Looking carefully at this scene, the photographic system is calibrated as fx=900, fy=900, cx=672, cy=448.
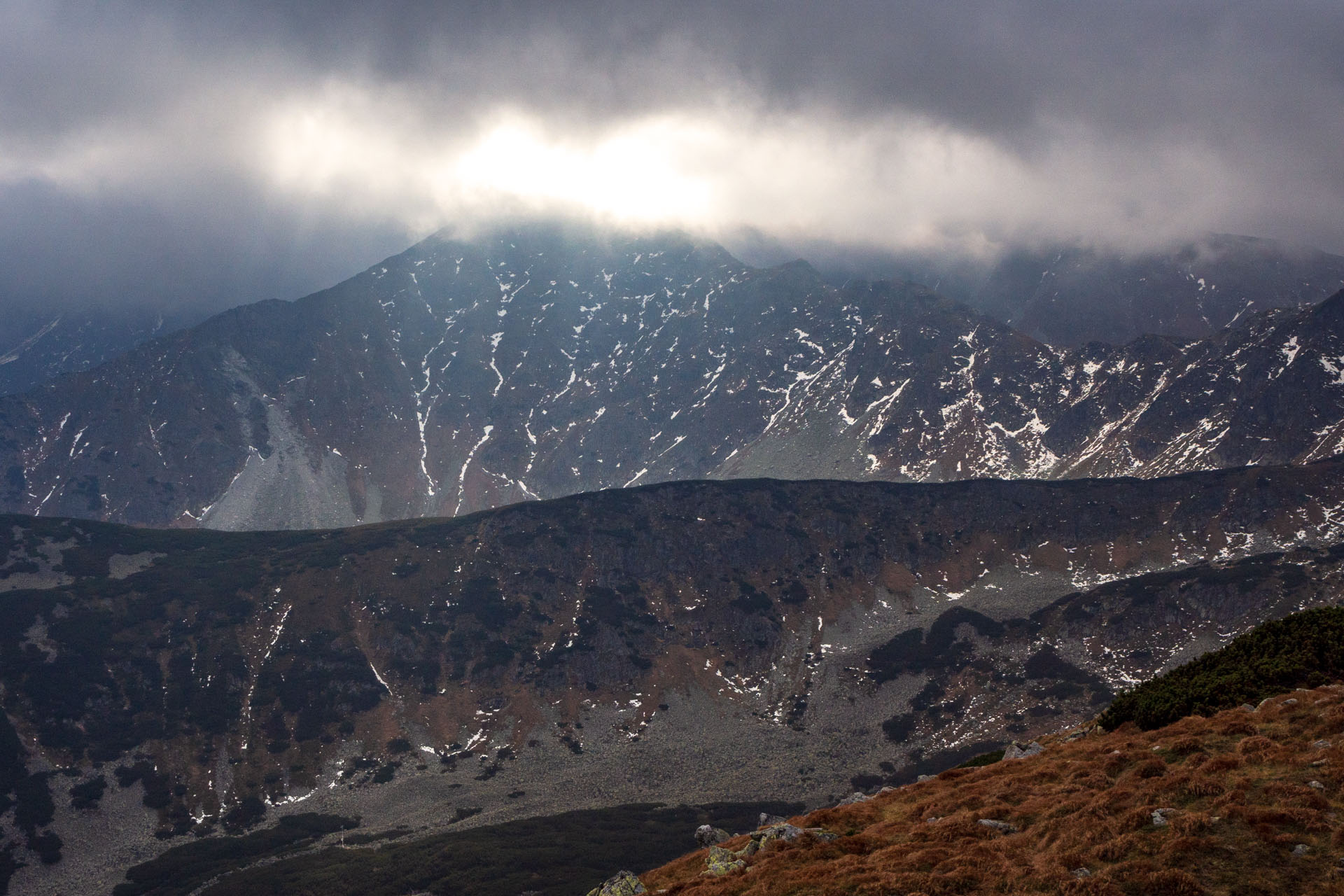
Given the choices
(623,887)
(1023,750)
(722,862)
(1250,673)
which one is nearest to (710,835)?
(623,887)

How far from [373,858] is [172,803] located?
5957cm

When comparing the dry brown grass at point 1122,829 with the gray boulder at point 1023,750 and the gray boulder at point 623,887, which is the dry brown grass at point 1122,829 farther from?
the gray boulder at point 1023,750

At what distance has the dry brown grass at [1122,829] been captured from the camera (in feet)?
94.4

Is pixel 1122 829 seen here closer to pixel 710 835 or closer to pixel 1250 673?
pixel 1250 673

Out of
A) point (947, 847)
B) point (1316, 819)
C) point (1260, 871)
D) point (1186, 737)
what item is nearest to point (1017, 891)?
point (947, 847)

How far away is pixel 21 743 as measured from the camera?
194m

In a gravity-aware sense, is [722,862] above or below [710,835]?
above

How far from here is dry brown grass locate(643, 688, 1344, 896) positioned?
94.4 feet

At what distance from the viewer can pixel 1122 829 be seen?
3272 cm

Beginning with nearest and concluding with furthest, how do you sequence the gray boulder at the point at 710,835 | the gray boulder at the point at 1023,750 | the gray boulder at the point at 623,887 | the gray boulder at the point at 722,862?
the gray boulder at the point at 722,862 → the gray boulder at the point at 623,887 → the gray boulder at the point at 1023,750 → the gray boulder at the point at 710,835

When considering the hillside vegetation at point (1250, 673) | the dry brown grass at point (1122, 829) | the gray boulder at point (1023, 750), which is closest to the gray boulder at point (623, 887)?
the dry brown grass at point (1122, 829)

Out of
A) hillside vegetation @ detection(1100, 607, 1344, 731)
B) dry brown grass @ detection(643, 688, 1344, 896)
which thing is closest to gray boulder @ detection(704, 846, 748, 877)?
dry brown grass @ detection(643, 688, 1344, 896)

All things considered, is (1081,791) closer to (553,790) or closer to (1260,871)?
(1260,871)

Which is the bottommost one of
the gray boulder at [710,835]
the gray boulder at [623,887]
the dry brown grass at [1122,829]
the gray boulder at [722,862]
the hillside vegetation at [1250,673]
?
the gray boulder at [710,835]
